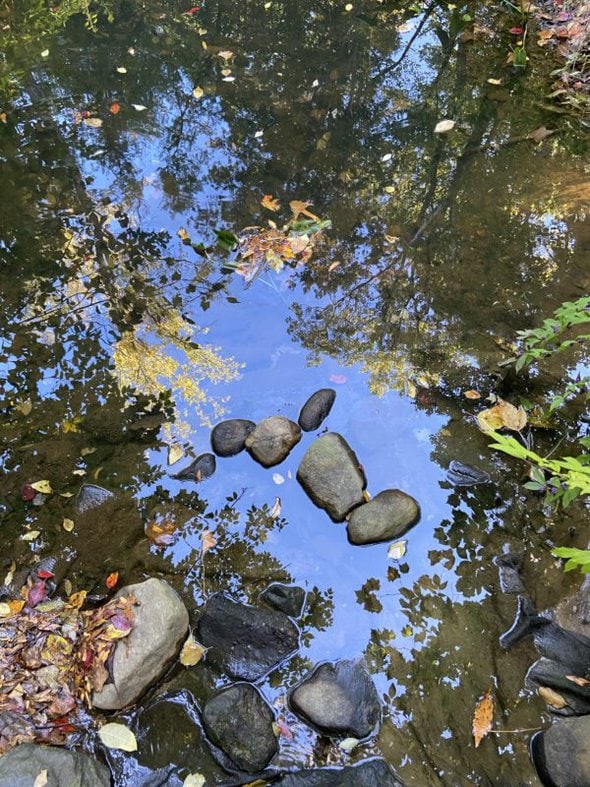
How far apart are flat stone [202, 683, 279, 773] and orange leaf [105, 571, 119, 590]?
2.59ft

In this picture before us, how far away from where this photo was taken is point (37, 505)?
3.14m

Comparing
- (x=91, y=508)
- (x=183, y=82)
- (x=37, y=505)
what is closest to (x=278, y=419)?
(x=91, y=508)

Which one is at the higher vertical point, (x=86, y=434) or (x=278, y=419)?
(x=278, y=419)

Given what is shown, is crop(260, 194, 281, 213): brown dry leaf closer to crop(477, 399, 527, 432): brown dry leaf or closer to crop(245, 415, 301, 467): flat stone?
crop(245, 415, 301, 467): flat stone

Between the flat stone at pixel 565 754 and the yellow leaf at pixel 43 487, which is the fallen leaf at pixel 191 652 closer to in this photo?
the yellow leaf at pixel 43 487

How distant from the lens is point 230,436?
11.1 ft

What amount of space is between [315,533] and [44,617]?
146 centimetres

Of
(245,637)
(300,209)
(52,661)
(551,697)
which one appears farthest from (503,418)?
(52,661)

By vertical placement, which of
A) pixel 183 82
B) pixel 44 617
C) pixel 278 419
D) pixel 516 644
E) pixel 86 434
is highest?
pixel 183 82

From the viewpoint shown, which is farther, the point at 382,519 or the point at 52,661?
the point at 382,519

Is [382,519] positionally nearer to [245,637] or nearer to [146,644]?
[245,637]

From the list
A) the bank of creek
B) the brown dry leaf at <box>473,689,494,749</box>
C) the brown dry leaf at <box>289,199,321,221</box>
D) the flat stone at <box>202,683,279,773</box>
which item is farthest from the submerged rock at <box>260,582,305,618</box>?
the brown dry leaf at <box>289,199,321,221</box>

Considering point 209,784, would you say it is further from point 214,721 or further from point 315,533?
point 315,533

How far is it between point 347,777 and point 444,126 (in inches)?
223
